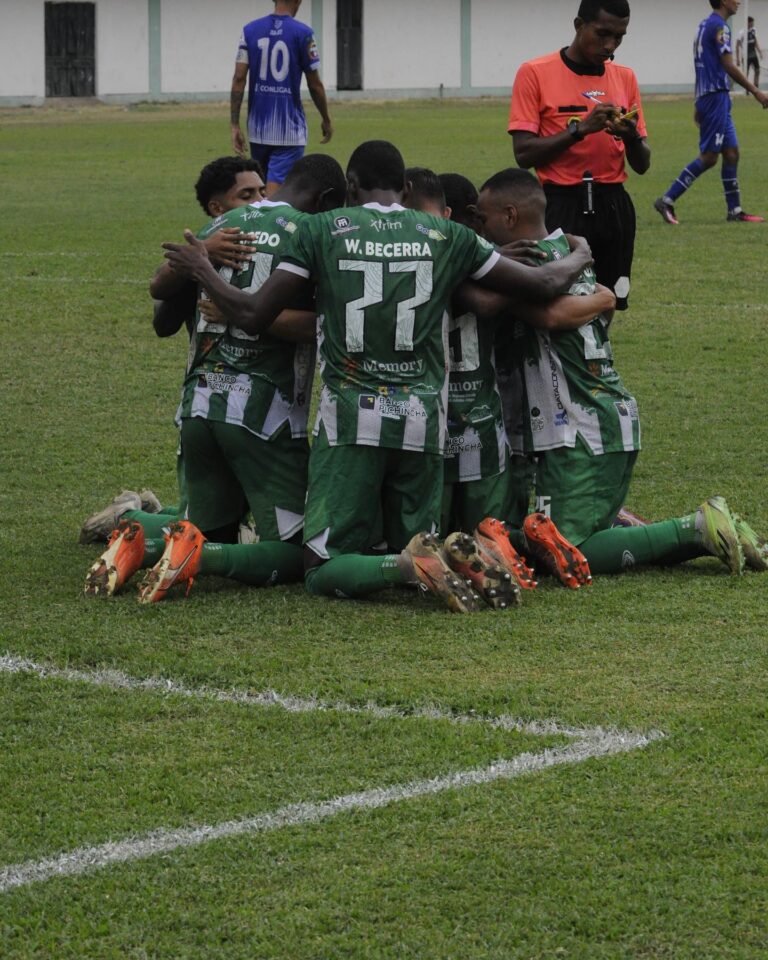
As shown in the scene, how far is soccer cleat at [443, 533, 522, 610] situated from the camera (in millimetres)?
5293

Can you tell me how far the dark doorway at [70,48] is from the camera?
152ft

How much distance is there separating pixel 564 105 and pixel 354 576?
276cm

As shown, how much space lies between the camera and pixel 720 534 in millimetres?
5629

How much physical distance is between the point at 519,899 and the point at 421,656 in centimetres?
155

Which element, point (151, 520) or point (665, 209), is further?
point (665, 209)

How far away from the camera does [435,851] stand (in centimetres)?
358

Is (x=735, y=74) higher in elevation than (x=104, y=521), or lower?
higher

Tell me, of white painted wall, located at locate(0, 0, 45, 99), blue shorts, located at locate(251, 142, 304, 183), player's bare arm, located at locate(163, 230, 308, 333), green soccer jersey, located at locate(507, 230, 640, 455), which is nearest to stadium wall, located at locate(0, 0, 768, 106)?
white painted wall, located at locate(0, 0, 45, 99)

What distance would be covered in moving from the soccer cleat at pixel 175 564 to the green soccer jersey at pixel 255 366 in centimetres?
44

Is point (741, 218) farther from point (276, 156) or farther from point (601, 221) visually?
point (601, 221)

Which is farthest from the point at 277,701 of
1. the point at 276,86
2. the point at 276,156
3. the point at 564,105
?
the point at 276,86

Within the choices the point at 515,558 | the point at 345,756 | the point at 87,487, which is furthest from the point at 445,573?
the point at 87,487

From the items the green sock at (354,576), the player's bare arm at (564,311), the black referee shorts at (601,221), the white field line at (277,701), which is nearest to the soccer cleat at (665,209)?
the black referee shorts at (601,221)

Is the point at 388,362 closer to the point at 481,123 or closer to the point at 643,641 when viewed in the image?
the point at 643,641
